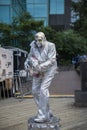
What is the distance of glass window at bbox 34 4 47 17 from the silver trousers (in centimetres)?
5575

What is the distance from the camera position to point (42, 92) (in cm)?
926

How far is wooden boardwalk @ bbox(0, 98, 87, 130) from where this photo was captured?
12099 mm

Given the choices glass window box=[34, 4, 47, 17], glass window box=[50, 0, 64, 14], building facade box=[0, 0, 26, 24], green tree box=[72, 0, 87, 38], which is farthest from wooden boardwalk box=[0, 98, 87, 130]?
glass window box=[50, 0, 64, 14]

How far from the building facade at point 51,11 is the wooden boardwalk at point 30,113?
39414 millimetres

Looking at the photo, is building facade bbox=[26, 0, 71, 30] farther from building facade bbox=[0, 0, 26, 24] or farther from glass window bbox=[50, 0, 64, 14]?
building facade bbox=[0, 0, 26, 24]

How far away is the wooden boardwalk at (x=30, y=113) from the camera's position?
12.1 metres

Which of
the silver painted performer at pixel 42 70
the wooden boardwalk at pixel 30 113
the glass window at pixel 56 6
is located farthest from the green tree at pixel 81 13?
the glass window at pixel 56 6

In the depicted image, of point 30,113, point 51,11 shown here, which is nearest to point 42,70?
point 30,113

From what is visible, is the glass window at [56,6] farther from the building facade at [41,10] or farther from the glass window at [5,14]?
the glass window at [5,14]

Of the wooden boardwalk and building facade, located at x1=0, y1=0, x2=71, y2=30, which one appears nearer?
the wooden boardwalk

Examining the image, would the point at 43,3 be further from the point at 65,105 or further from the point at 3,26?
the point at 65,105

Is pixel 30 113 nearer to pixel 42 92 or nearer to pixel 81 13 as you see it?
pixel 42 92

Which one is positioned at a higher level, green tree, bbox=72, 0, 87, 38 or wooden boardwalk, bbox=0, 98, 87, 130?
green tree, bbox=72, 0, 87, 38

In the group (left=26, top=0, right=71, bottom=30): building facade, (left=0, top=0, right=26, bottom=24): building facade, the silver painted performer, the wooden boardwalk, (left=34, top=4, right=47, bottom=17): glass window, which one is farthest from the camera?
(left=26, top=0, right=71, bottom=30): building facade
